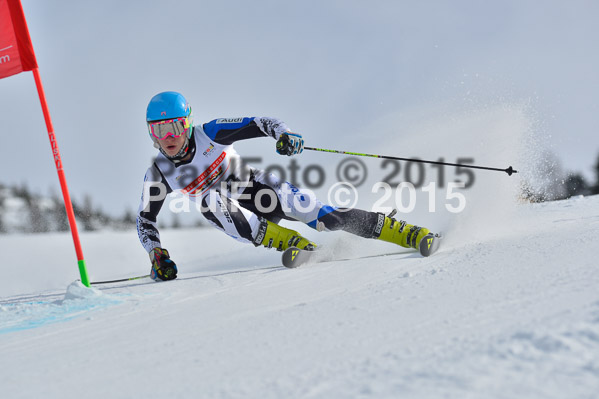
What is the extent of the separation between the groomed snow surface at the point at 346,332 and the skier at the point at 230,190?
1.96ft

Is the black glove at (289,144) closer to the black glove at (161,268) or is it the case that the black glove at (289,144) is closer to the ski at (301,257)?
the ski at (301,257)

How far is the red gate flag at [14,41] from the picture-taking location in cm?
416

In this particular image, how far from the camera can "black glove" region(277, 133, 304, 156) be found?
3836mm

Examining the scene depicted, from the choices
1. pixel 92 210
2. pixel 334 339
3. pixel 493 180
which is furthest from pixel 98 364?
pixel 92 210

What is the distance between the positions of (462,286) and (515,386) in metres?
1.08

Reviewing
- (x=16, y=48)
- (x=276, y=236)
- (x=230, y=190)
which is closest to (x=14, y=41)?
(x=16, y=48)

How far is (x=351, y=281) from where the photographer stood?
2.82 m

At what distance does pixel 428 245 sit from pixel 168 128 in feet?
7.61

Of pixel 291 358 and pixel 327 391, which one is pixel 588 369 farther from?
pixel 291 358

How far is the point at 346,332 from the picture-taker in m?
1.81

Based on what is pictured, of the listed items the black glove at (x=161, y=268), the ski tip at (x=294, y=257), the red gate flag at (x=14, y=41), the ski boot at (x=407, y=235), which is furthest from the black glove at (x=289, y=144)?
the red gate flag at (x=14, y=41)

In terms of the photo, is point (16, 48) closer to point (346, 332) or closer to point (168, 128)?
point (168, 128)

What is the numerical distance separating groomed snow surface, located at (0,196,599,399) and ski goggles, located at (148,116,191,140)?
132cm

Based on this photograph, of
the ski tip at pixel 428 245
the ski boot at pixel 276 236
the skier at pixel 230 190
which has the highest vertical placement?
the skier at pixel 230 190
